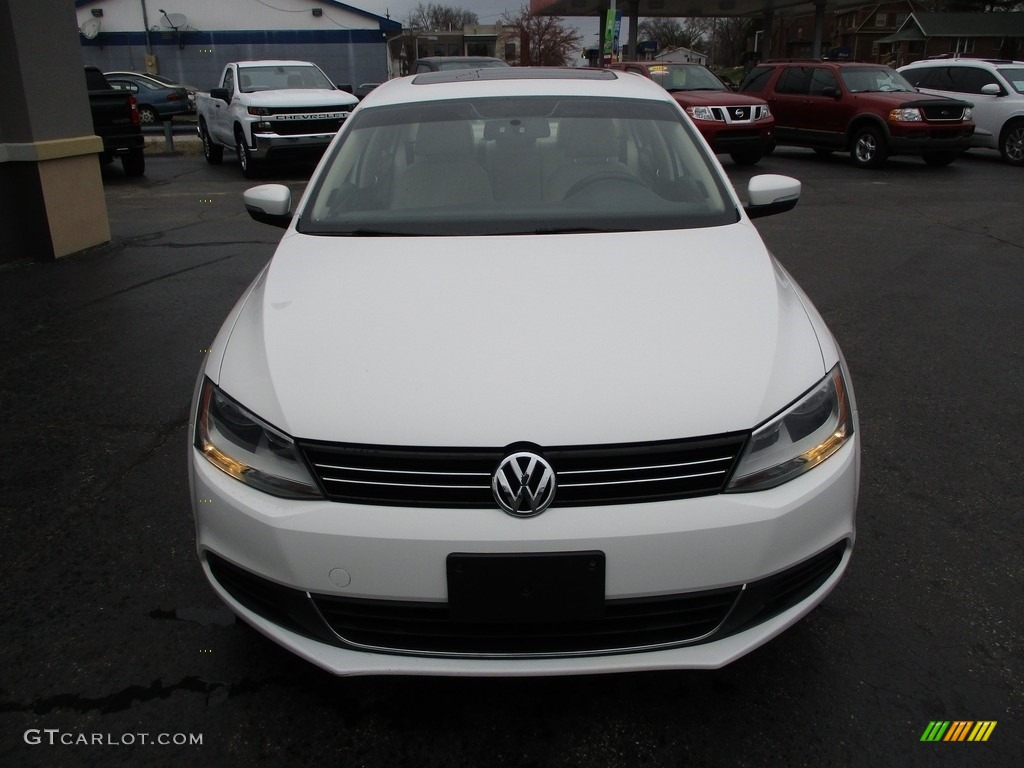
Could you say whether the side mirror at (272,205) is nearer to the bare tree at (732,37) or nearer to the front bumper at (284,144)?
the front bumper at (284,144)

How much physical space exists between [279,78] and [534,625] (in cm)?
1452

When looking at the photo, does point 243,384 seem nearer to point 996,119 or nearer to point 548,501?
point 548,501

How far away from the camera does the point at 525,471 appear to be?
1872mm

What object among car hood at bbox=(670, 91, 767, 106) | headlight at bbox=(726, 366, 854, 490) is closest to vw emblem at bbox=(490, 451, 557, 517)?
headlight at bbox=(726, 366, 854, 490)

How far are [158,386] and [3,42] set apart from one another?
4.75 meters

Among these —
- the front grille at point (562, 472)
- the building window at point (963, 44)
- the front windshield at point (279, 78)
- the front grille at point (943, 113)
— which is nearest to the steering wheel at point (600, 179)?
the front grille at point (562, 472)

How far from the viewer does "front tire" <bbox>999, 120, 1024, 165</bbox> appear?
14.6 meters

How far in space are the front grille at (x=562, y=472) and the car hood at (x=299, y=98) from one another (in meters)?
12.4

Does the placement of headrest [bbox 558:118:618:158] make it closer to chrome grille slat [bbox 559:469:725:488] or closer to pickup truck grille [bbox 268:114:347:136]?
chrome grille slat [bbox 559:469:725:488]

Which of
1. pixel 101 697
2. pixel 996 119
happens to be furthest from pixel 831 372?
pixel 996 119

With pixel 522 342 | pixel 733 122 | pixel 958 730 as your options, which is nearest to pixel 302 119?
pixel 733 122

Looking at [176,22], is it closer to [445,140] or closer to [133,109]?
[133,109]

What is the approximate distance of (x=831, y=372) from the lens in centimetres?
223

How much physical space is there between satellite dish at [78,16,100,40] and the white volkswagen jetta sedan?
153 feet
